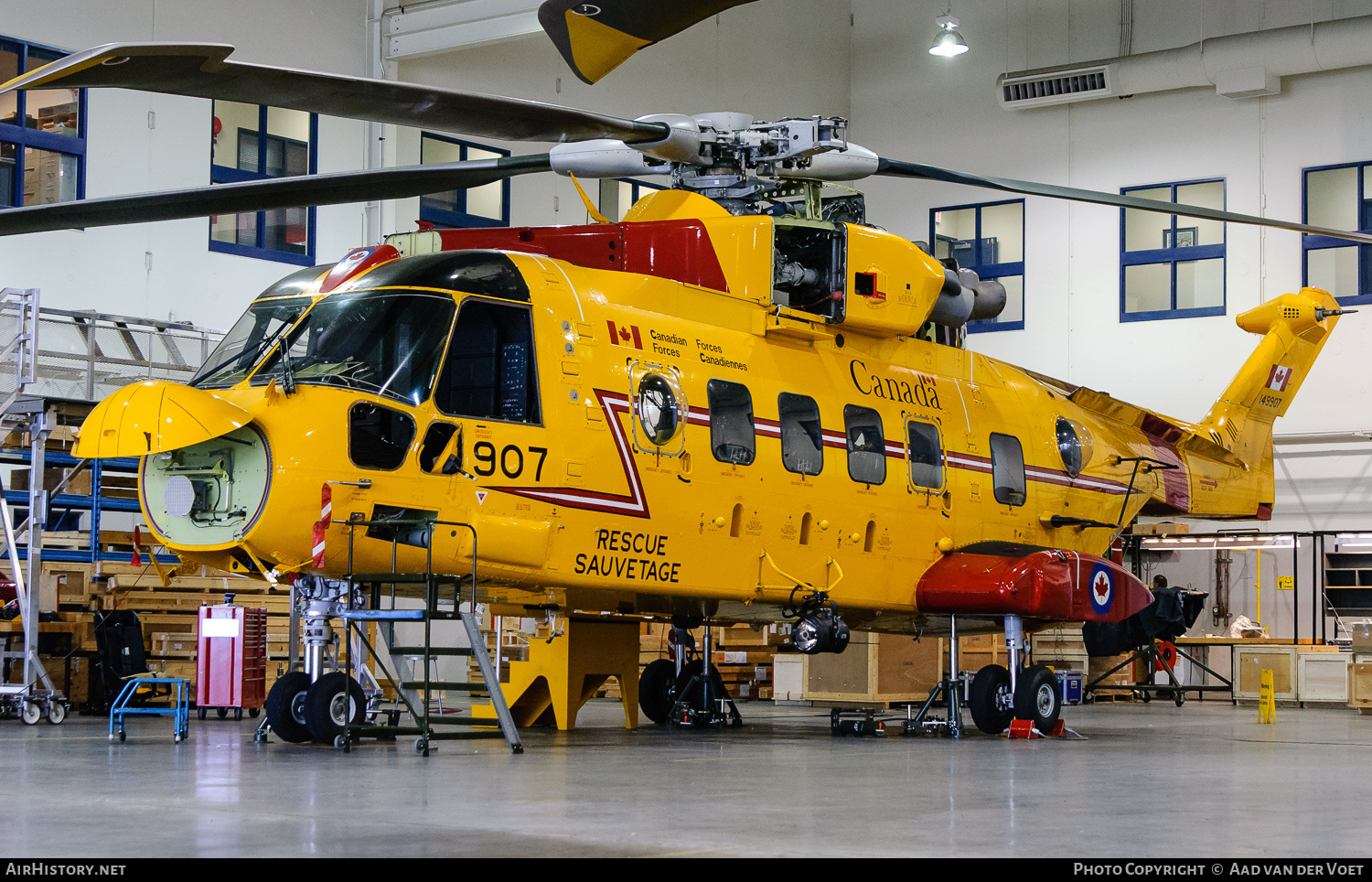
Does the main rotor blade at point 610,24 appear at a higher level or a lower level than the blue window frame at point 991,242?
lower

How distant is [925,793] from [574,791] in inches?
69.9

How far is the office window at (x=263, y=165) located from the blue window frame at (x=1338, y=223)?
1636 centimetres

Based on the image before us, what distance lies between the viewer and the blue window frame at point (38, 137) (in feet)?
62.1

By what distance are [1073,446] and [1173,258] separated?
42.1ft

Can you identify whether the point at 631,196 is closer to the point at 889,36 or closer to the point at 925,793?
the point at 889,36

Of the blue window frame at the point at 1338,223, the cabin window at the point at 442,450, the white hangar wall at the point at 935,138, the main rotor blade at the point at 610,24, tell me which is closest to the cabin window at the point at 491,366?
the cabin window at the point at 442,450

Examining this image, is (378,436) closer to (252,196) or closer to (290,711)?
(252,196)

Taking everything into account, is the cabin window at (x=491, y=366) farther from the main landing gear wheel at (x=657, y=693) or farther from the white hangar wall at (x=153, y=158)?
the white hangar wall at (x=153, y=158)

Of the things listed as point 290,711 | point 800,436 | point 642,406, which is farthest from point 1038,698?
point 290,711

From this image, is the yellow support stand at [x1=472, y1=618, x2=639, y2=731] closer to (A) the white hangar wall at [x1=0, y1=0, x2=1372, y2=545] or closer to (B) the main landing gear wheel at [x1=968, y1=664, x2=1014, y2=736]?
(B) the main landing gear wheel at [x1=968, y1=664, x2=1014, y2=736]

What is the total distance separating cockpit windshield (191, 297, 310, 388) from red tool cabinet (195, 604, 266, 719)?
3.77 metres

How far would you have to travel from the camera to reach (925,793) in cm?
741

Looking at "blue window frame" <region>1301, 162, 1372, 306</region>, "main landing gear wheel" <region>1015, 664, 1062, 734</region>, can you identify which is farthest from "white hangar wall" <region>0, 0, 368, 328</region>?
"blue window frame" <region>1301, 162, 1372, 306</region>
